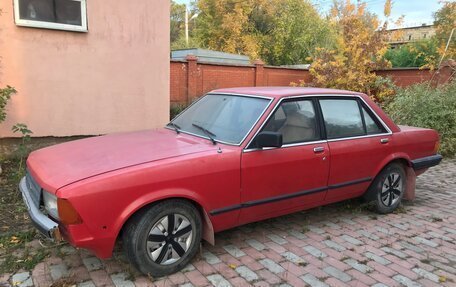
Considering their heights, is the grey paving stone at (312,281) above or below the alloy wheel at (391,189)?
below

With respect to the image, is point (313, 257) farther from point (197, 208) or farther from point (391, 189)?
point (391, 189)

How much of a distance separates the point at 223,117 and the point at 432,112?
23.8ft

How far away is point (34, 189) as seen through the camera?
345 centimetres

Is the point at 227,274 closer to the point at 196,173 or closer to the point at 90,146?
the point at 196,173

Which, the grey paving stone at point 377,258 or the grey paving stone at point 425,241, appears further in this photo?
the grey paving stone at point 425,241

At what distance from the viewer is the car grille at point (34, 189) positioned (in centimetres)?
330

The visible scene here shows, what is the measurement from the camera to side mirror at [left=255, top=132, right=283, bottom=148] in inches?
145

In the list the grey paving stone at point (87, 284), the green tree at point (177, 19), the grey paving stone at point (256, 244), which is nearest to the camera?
the grey paving stone at point (87, 284)

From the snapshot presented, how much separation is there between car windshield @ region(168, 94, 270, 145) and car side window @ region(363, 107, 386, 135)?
5.05ft

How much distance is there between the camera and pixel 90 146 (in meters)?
3.90

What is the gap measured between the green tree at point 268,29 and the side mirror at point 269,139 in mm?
28511

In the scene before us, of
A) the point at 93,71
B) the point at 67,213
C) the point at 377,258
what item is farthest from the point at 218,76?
the point at 67,213

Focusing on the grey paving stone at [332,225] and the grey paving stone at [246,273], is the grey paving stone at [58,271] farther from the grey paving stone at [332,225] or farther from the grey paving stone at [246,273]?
the grey paving stone at [332,225]

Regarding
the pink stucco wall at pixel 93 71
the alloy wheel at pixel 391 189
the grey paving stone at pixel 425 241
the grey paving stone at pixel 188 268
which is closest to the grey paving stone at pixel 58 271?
the grey paving stone at pixel 188 268
